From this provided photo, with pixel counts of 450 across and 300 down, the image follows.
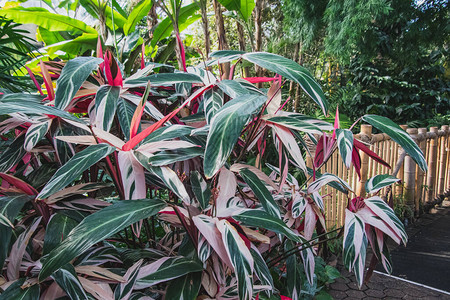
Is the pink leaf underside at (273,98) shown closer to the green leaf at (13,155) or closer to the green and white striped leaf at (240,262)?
the green and white striped leaf at (240,262)

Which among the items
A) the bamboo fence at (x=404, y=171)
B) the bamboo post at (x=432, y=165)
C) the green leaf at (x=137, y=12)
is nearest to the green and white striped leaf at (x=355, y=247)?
the bamboo fence at (x=404, y=171)

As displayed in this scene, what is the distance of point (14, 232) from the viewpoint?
74 cm

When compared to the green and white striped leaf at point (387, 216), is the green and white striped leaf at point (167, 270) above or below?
below

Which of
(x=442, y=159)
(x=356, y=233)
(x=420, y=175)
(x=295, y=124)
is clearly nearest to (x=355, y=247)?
(x=356, y=233)

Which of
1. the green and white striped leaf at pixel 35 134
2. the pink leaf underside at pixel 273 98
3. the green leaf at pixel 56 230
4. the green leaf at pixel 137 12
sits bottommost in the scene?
the green leaf at pixel 56 230

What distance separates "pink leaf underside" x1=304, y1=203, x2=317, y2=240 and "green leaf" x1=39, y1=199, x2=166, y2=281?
47 cm

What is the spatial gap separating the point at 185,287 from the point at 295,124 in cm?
40

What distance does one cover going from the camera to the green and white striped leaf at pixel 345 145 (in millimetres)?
762

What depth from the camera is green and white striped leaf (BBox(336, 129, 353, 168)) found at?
0.76 metres

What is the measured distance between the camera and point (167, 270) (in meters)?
0.67

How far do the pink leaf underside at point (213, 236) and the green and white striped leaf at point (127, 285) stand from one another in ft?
0.61

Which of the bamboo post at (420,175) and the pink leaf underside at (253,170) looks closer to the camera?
the pink leaf underside at (253,170)

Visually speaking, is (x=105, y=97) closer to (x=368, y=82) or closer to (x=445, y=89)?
(x=368, y=82)

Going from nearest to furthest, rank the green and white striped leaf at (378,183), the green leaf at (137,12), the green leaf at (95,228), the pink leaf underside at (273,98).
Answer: the green leaf at (95,228)
the pink leaf underside at (273,98)
the green and white striped leaf at (378,183)
the green leaf at (137,12)
